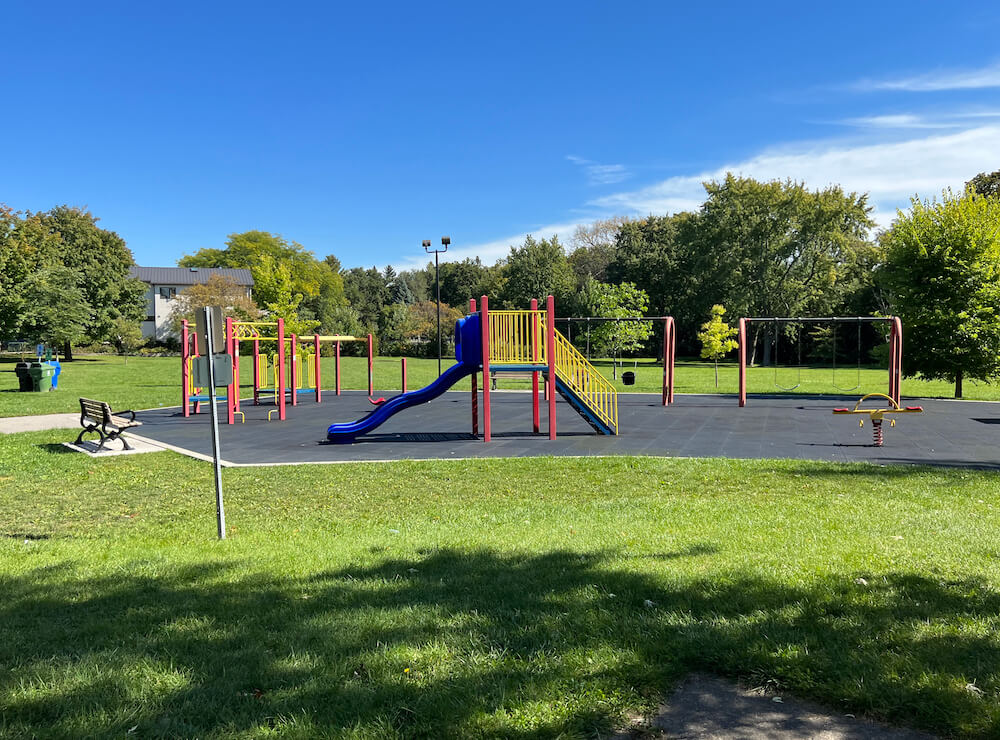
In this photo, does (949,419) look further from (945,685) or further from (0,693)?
(0,693)

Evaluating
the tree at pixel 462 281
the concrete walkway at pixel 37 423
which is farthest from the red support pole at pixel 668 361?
the tree at pixel 462 281

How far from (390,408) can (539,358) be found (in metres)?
3.14

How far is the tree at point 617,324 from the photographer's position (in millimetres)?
36344

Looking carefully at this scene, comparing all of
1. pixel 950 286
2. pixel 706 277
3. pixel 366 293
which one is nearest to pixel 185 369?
pixel 950 286

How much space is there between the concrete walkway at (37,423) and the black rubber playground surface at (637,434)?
5.17 feet

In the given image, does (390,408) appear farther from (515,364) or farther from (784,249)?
(784,249)

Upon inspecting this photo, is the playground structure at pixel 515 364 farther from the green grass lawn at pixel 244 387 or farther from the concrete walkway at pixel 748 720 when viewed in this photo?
the green grass lawn at pixel 244 387

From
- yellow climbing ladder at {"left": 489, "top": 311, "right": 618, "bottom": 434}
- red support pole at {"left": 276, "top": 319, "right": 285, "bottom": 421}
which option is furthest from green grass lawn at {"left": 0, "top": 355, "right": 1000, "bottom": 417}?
yellow climbing ladder at {"left": 489, "top": 311, "right": 618, "bottom": 434}

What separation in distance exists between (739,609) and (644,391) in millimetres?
21522

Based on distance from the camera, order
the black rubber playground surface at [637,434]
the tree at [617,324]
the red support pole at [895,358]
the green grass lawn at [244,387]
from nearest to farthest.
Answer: the black rubber playground surface at [637,434], the red support pole at [895,358], the green grass lawn at [244,387], the tree at [617,324]

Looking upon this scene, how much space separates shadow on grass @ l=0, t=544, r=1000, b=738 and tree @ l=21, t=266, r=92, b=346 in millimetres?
47516

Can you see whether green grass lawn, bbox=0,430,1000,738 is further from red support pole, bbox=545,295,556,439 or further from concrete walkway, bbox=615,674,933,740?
red support pole, bbox=545,295,556,439

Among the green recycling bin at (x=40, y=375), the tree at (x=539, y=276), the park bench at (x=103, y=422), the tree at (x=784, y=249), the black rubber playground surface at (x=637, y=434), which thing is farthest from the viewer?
the tree at (x=539, y=276)

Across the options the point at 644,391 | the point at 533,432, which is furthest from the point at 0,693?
the point at 644,391
